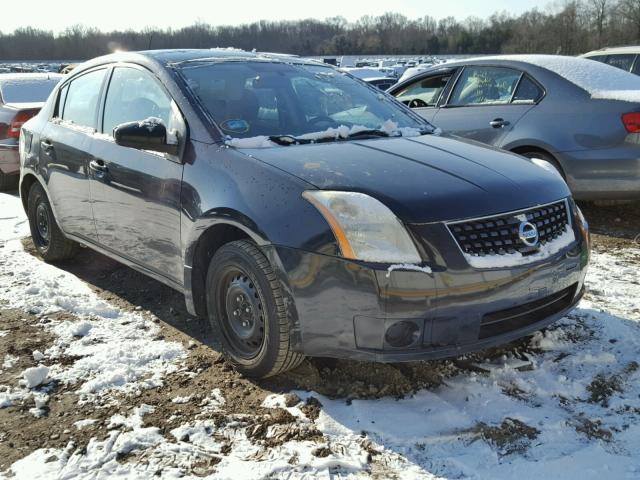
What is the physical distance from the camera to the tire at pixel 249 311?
2752 millimetres

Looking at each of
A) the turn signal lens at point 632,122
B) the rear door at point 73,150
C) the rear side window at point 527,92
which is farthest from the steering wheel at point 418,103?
the rear door at point 73,150

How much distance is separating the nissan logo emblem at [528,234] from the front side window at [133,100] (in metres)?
1.95

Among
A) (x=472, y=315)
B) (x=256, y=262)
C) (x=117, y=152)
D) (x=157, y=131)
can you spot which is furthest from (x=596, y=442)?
(x=117, y=152)

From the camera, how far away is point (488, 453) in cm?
243

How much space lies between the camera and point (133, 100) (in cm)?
381

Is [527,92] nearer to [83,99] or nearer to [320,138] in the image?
[320,138]

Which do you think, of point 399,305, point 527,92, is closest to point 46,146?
point 399,305

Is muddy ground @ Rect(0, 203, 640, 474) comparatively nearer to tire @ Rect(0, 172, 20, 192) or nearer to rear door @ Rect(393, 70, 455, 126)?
rear door @ Rect(393, 70, 455, 126)

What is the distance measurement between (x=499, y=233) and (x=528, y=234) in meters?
0.16

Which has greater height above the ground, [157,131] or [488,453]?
[157,131]

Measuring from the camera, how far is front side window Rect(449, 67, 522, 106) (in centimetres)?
606

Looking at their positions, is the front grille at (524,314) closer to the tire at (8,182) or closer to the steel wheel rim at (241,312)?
the steel wheel rim at (241,312)

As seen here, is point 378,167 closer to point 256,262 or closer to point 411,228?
point 411,228

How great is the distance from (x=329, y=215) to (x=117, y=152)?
180 centimetres
